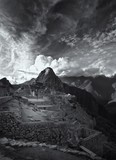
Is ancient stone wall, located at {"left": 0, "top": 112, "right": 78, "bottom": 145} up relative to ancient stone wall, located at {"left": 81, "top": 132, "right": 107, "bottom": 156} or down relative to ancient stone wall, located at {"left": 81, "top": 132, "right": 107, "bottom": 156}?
up

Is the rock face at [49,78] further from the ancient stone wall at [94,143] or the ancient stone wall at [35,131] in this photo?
the ancient stone wall at [35,131]

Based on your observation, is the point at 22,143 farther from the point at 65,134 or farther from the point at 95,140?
the point at 95,140

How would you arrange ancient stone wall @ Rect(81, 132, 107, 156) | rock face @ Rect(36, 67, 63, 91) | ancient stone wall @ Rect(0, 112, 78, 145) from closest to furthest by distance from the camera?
ancient stone wall @ Rect(0, 112, 78, 145) → ancient stone wall @ Rect(81, 132, 107, 156) → rock face @ Rect(36, 67, 63, 91)

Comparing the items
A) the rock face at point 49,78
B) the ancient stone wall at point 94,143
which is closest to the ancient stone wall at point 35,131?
the ancient stone wall at point 94,143

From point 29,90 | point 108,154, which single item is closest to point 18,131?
point 108,154

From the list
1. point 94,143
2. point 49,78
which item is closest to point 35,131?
point 94,143

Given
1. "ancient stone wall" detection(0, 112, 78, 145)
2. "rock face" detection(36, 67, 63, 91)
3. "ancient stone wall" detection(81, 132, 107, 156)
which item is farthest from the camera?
"rock face" detection(36, 67, 63, 91)

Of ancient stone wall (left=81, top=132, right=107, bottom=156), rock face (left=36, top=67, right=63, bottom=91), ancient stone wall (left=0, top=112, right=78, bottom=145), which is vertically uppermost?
rock face (left=36, top=67, right=63, bottom=91)

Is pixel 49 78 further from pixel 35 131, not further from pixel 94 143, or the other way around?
pixel 94 143

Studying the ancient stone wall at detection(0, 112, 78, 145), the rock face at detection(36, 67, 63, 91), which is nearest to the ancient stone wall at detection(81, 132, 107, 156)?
the ancient stone wall at detection(0, 112, 78, 145)

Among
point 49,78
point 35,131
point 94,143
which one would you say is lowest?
point 94,143

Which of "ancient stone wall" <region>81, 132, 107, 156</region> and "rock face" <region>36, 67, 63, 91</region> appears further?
"rock face" <region>36, 67, 63, 91</region>

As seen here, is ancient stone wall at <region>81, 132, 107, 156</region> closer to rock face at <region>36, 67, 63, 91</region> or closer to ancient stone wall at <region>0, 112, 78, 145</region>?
ancient stone wall at <region>0, 112, 78, 145</region>
